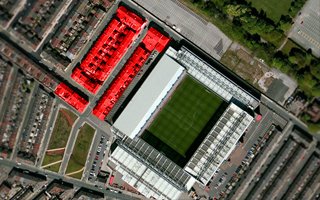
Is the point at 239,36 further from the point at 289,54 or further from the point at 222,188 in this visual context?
the point at 222,188

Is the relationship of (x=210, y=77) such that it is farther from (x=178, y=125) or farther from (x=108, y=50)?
(x=108, y=50)

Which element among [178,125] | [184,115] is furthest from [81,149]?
[184,115]

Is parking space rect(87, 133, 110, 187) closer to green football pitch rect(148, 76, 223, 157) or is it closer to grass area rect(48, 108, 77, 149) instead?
grass area rect(48, 108, 77, 149)

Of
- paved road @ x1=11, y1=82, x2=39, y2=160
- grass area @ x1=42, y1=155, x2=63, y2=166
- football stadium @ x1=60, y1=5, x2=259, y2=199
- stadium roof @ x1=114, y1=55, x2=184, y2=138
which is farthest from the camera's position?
grass area @ x1=42, y1=155, x2=63, y2=166

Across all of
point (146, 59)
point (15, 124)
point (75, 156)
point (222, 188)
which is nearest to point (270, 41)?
point (146, 59)

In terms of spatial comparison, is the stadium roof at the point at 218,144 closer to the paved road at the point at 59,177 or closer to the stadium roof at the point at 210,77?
the stadium roof at the point at 210,77

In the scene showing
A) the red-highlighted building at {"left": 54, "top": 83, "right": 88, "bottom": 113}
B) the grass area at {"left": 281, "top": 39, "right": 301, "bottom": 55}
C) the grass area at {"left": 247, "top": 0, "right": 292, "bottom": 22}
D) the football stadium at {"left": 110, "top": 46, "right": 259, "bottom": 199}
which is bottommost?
the red-highlighted building at {"left": 54, "top": 83, "right": 88, "bottom": 113}

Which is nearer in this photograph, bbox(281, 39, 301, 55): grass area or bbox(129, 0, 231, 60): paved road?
bbox(281, 39, 301, 55): grass area

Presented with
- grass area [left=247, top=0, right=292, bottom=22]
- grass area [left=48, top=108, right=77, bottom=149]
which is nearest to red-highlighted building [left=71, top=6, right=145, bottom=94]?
grass area [left=48, top=108, right=77, bottom=149]

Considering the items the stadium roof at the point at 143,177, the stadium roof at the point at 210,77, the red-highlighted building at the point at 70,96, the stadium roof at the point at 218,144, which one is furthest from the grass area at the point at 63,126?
the stadium roof at the point at 218,144

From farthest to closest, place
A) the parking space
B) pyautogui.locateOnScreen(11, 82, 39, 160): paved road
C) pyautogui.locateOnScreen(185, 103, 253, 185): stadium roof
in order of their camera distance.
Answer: pyautogui.locateOnScreen(11, 82, 39, 160): paved road → the parking space → pyautogui.locateOnScreen(185, 103, 253, 185): stadium roof
